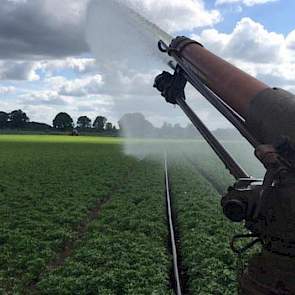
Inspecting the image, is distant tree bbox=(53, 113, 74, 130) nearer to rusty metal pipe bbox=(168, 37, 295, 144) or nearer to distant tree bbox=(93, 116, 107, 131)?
distant tree bbox=(93, 116, 107, 131)

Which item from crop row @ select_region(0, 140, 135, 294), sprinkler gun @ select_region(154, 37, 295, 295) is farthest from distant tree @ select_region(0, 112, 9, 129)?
sprinkler gun @ select_region(154, 37, 295, 295)

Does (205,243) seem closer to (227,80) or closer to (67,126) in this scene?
(227,80)

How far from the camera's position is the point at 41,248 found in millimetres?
11484

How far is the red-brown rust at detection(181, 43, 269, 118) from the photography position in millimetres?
4484

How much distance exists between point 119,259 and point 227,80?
255 inches

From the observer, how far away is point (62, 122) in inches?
7042

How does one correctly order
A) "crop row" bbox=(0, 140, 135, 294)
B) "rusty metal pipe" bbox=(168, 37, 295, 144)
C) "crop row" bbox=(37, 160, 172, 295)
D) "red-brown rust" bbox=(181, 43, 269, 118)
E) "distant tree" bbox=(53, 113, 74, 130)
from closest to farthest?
"rusty metal pipe" bbox=(168, 37, 295, 144) < "red-brown rust" bbox=(181, 43, 269, 118) < "crop row" bbox=(37, 160, 172, 295) < "crop row" bbox=(0, 140, 135, 294) < "distant tree" bbox=(53, 113, 74, 130)

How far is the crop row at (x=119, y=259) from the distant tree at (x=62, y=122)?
164 metres

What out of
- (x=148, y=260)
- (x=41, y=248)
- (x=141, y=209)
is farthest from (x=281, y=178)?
(x=141, y=209)

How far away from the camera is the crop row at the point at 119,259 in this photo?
28.7 ft

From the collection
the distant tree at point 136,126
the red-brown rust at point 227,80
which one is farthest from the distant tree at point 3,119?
the red-brown rust at point 227,80

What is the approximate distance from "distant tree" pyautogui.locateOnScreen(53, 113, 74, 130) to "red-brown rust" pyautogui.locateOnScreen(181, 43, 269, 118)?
173 meters

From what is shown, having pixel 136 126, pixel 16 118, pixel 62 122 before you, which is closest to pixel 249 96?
pixel 136 126

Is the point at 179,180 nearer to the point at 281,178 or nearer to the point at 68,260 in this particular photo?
the point at 68,260
